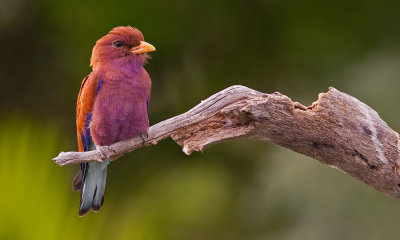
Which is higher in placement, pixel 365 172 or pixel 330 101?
pixel 330 101

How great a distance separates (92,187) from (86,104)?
2.14 ft

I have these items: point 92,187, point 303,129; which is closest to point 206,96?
point 92,187

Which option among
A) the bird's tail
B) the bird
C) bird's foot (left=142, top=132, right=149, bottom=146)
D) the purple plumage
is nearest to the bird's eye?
the bird

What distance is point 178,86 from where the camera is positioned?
5918 mm

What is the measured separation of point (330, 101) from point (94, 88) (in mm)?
1337

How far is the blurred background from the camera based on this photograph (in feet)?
16.4

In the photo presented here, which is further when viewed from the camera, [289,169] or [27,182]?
[289,169]

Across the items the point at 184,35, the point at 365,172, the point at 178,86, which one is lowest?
the point at 365,172

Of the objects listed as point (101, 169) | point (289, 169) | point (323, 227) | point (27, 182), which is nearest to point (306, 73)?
point (289, 169)

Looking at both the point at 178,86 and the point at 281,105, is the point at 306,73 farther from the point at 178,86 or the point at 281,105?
the point at 281,105

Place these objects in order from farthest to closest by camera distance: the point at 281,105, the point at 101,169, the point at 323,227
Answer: the point at 323,227, the point at 101,169, the point at 281,105

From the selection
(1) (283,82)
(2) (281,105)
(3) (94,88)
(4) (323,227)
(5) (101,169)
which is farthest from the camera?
(1) (283,82)

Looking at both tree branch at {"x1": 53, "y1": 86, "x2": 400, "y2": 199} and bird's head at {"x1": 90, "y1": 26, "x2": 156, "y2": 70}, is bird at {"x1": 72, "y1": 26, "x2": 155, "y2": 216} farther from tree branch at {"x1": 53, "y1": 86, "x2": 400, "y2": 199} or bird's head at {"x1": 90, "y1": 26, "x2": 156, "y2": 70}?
tree branch at {"x1": 53, "y1": 86, "x2": 400, "y2": 199}

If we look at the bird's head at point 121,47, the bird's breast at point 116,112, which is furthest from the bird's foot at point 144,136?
the bird's head at point 121,47
